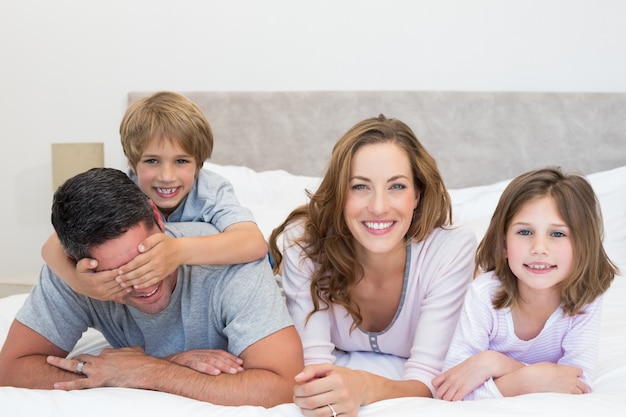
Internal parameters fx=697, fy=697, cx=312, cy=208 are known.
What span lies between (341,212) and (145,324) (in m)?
0.54

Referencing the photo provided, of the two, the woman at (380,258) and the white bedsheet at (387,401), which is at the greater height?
the woman at (380,258)

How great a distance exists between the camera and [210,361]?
152cm

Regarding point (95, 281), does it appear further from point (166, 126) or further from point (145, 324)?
point (166, 126)

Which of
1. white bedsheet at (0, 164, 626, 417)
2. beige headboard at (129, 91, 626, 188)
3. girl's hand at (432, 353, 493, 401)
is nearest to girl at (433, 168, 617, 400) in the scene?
girl's hand at (432, 353, 493, 401)

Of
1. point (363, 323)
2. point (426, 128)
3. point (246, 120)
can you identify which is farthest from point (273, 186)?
point (363, 323)

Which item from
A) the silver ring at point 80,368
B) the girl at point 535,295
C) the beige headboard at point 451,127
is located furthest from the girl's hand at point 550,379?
the beige headboard at point 451,127

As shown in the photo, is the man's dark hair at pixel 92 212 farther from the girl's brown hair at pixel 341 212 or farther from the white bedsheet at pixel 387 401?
the girl's brown hair at pixel 341 212

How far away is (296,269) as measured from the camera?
1.78 metres

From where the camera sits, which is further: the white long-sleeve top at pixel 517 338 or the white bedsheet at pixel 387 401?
the white long-sleeve top at pixel 517 338

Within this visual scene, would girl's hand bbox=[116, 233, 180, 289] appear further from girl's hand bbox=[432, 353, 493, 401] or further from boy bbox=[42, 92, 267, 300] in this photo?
girl's hand bbox=[432, 353, 493, 401]

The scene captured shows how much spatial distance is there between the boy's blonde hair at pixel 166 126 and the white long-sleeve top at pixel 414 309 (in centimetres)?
39

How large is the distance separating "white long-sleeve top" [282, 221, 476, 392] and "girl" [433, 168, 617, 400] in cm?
7

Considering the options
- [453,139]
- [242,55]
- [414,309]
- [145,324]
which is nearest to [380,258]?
[414,309]

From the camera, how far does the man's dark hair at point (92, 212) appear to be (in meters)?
1.39
